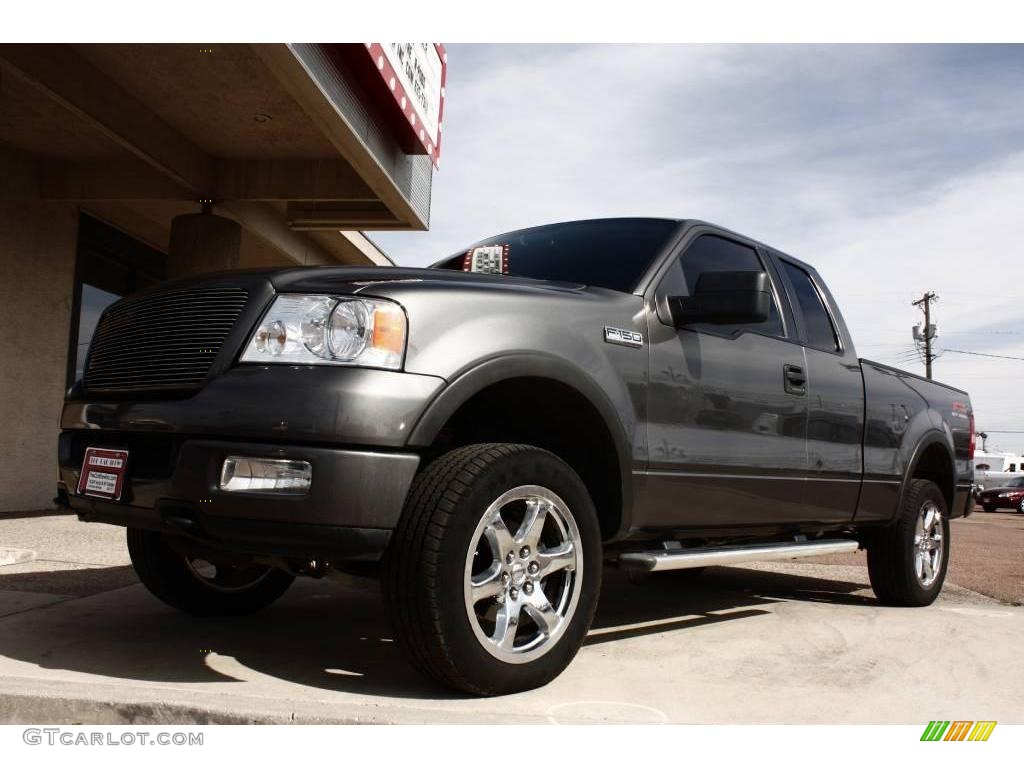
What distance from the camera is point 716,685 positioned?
353 cm

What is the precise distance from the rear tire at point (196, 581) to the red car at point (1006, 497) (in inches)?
1222

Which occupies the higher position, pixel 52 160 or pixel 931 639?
pixel 52 160

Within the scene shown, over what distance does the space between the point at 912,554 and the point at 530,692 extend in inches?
140

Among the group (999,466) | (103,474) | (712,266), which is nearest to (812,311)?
(712,266)

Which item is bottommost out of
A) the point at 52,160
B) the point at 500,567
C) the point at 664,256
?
the point at 500,567

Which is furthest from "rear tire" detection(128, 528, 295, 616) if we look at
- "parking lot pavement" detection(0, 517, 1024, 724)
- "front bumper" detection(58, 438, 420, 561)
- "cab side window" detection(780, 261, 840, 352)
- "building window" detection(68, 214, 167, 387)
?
"building window" detection(68, 214, 167, 387)

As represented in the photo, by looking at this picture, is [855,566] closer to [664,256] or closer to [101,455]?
[664,256]

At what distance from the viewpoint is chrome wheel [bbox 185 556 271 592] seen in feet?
14.5

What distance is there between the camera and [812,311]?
544 centimetres

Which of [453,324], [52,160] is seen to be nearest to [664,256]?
[453,324]

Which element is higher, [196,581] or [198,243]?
[198,243]

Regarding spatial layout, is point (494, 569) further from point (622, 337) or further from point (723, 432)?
point (723, 432)

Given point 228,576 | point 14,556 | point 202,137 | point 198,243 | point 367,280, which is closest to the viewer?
point 367,280
